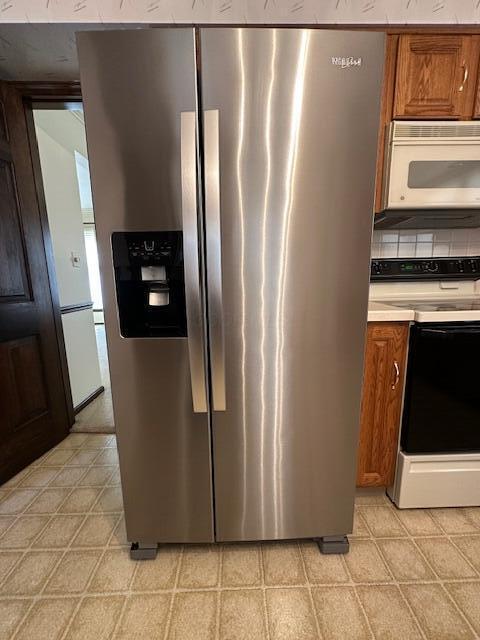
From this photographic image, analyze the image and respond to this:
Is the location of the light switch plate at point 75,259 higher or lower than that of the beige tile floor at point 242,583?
higher

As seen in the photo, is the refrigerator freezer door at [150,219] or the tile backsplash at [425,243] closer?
the refrigerator freezer door at [150,219]

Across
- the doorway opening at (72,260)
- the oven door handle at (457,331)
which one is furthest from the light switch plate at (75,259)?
the oven door handle at (457,331)

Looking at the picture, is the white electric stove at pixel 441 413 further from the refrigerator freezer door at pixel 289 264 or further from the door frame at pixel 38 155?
the door frame at pixel 38 155

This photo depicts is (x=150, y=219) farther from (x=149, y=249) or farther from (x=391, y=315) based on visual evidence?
(x=391, y=315)

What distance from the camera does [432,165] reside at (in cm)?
142

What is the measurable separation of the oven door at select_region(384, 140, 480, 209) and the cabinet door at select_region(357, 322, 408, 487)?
0.61m

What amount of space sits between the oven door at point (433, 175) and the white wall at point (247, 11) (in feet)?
2.07

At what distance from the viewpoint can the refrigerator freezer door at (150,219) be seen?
3.00 ft

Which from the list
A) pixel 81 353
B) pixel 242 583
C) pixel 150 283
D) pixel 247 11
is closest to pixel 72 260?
pixel 81 353

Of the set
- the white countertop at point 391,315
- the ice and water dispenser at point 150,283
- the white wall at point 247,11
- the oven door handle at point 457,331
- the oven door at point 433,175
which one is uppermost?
the white wall at point 247,11

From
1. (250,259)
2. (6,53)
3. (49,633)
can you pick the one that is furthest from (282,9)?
(49,633)

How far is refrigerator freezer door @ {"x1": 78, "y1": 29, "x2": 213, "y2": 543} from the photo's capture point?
3.00 feet

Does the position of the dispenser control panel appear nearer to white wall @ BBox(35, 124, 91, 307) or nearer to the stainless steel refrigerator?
the stainless steel refrigerator

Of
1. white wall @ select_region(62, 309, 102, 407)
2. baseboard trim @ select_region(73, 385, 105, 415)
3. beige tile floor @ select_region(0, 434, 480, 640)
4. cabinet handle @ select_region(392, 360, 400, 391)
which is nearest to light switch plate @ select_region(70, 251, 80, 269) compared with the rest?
white wall @ select_region(62, 309, 102, 407)
